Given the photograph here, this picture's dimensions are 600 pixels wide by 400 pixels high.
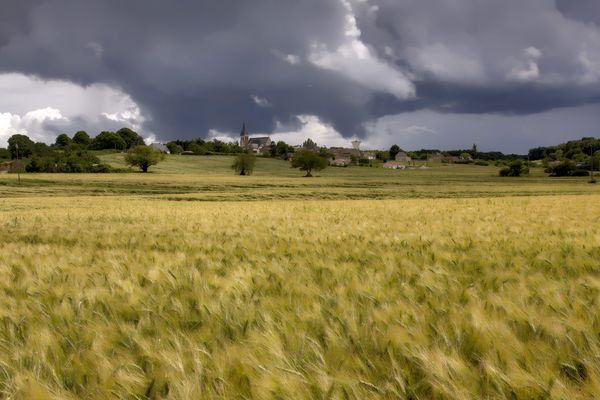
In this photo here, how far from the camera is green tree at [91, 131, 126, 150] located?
15488 cm

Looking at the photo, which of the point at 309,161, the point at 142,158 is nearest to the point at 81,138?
the point at 142,158

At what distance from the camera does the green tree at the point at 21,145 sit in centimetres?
12838

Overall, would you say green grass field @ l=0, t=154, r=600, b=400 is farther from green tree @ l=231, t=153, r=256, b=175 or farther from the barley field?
green tree @ l=231, t=153, r=256, b=175

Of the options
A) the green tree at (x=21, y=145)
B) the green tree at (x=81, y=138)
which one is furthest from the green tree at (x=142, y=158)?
the green tree at (x=81, y=138)

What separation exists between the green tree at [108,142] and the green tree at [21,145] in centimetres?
2071

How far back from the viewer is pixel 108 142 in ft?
510

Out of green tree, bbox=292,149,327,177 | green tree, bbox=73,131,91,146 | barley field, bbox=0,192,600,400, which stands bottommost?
barley field, bbox=0,192,600,400

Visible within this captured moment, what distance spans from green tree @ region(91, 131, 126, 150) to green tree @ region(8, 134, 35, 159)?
67.9 ft

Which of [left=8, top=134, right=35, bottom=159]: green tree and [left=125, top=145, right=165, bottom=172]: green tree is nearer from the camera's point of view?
[left=125, top=145, right=165, bottom=172]: green tree

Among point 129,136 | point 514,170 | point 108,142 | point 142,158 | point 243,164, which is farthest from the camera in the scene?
point 129,136

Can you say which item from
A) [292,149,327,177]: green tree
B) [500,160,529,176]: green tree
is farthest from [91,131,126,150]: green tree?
[500,160,529,176]: green tree

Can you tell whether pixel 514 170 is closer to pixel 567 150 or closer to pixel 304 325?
pixel 567 150

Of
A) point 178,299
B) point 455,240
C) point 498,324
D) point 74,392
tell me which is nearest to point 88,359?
point 74,392

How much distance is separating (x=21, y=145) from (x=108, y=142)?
1152 inches
